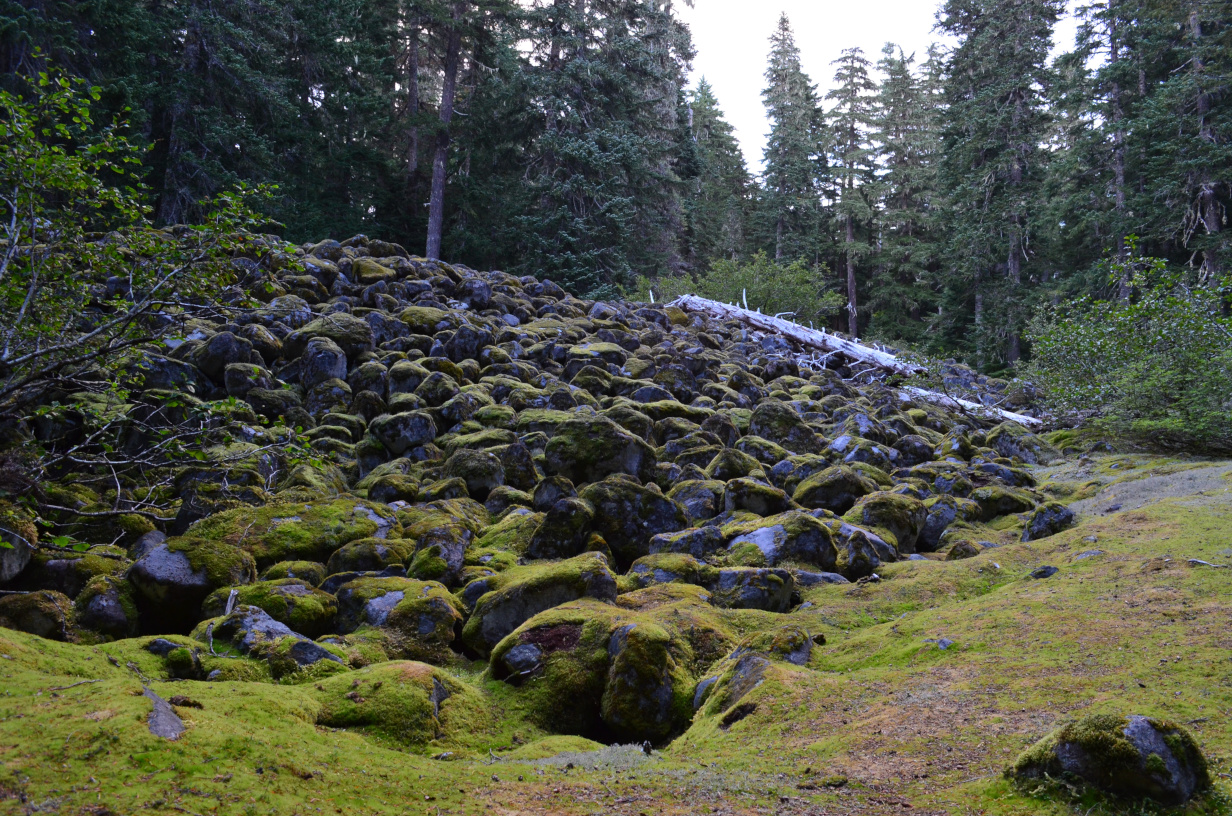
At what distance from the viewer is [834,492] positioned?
34.7ft

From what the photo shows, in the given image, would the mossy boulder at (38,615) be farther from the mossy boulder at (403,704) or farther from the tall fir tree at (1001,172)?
the tall fir tree at (1001,172)

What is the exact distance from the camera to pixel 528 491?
10.8 m

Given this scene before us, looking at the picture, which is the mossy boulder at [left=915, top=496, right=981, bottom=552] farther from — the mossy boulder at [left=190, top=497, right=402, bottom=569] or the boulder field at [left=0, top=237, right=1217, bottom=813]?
the mossy boulder at [left=190, top=497, right=402, bottom=569]

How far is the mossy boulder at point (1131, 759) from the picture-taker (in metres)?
3.28

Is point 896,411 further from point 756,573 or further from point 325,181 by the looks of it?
point 325,181

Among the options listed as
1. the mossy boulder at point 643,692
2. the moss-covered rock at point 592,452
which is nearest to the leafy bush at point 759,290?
the moss-covered rock at point 592,452

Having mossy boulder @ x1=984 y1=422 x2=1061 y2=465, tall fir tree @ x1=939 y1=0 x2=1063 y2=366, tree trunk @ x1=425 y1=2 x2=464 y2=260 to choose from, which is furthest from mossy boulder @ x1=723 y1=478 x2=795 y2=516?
tall fir tree @ x1=939 y1=0 x2=1063 y2=366

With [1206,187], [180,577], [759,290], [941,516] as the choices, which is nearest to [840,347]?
[759,290]

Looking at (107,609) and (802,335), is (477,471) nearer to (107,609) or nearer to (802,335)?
(107,609)

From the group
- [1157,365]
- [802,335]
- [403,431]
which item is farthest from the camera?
[802,335]

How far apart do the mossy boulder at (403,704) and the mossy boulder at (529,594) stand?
1107mm

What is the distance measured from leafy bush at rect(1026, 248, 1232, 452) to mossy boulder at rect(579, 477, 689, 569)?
27.7 ft

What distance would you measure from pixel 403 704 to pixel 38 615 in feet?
10.6

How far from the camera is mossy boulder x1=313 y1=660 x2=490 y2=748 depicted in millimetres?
4773
